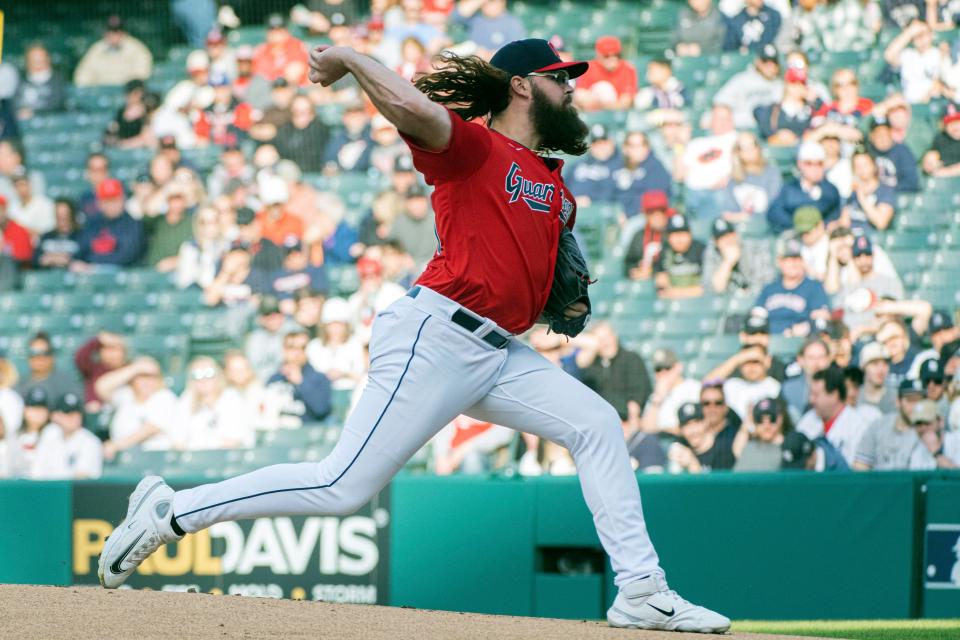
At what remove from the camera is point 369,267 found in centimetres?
A: 884

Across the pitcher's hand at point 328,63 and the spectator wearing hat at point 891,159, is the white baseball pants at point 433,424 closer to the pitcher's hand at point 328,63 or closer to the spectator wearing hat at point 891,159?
the pitcher's hand at point 328,63

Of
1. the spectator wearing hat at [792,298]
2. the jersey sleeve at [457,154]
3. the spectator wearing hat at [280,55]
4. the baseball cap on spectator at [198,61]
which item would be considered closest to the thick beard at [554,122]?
the jersey sleeve at [457,154]

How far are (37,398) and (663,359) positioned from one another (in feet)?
13.8

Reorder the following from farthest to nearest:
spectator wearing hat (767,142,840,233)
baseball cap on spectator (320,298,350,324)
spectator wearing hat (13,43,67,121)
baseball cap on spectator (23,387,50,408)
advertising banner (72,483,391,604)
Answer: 1. spectator wearing hat (13,43,67,121)
2. baseball cap on spectator (320,298,350,324)
3. baseball cap on spectator (23,387,50,408)
4. spectator wearing hat (767,142,840,233)
5. advertising banner (72,483,391,604)

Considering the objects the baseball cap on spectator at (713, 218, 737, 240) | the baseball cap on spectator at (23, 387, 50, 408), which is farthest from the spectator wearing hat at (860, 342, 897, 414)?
the baseball cap on spectator at (23, 387, 50, 408)

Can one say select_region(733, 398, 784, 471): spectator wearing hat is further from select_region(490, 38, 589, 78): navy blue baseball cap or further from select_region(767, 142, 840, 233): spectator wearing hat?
select_region(490, 38, 589, 78): navy blue baseball cap

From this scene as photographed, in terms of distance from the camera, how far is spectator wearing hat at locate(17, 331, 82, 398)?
8484mm

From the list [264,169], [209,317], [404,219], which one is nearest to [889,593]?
[404,219]

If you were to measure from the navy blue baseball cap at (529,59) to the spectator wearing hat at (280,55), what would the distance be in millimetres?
6462

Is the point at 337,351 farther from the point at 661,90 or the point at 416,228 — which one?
the point at 661,90

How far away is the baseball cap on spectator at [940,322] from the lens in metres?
7.22

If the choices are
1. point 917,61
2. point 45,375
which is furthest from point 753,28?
point 45,375

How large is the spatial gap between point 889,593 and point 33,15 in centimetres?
877

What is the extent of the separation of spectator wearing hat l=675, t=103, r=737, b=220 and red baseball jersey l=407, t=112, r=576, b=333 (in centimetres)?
499
